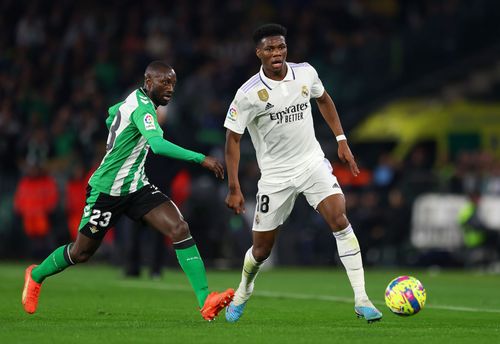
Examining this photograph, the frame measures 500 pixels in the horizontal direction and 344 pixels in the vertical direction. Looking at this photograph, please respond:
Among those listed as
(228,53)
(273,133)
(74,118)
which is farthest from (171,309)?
(228,53)

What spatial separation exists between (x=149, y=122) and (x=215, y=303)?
159cm

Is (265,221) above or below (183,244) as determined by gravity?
above

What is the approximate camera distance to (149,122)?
35.5 ft

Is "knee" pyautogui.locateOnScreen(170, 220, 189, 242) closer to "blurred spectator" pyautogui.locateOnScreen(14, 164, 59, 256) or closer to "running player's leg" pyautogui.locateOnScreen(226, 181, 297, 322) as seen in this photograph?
"running player's leg" pyautogui.locateOnScreen(226, 181, 297, 322)

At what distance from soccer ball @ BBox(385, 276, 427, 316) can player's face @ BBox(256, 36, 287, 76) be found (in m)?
2.10

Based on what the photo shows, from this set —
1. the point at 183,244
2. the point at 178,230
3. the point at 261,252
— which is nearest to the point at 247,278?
the point at 261,252

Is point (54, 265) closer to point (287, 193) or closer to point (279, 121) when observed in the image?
point (287, 193)

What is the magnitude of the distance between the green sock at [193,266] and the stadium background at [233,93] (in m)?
9.92

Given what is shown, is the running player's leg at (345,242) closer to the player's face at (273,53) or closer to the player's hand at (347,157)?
the player's hand at (347,157)

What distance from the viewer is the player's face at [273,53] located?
438 inches

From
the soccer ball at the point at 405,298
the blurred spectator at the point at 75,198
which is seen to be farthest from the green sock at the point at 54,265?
the blurred spectator at the point at 75,198

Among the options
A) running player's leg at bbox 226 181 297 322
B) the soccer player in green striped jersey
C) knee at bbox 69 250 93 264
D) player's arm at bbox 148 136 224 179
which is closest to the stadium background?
knee at bbox 69 250 93 264

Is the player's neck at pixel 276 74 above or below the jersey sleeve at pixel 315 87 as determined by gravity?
above

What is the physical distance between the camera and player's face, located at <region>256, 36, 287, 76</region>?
11.1 m
